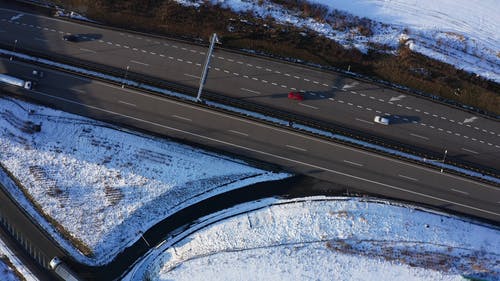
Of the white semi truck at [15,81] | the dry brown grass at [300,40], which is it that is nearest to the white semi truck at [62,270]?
the white semi truck at [15,81]

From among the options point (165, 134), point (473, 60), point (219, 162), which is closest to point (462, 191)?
point (473, 60)

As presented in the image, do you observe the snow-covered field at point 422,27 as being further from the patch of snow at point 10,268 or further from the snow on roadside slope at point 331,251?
the patch of snow at point 10,268

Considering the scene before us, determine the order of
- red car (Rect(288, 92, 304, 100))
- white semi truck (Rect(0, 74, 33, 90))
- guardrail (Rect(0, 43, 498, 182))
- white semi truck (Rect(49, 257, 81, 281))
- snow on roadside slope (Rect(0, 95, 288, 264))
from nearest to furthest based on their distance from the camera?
white semi truck (Rect(49, 257, 81, 281))
snow on roadside slope (Rect(0, 95, 288, 264))
red car (Rect(288, 92, 304, 100))
guardrail (Rect(0, 43, 498, 182))
white semi truck (Rect(0, 74, 33, 90))

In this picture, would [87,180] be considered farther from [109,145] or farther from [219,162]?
[219,162]

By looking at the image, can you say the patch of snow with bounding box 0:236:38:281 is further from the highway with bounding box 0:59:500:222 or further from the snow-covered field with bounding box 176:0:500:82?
the snow-covered field with bounding box 176:0:500:82

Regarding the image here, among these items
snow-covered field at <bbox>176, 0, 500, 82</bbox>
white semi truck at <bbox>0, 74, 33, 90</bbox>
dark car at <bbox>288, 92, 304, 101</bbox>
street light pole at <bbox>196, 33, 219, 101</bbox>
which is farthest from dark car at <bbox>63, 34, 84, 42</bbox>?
dark car at <bbox>288, 92, 304, 101</bbox>

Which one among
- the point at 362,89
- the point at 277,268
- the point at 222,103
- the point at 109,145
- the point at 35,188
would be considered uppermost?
the point at 362,89

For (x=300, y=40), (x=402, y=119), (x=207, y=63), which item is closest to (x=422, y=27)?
(x=402, y=119)
